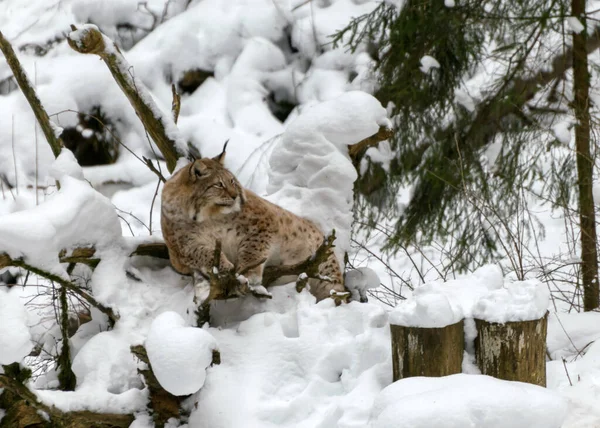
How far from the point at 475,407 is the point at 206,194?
178cm

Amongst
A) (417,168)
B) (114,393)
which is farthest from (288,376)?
(417,168)

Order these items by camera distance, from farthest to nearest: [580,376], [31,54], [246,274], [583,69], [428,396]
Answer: [31,54] → [583,69] → [246,274] → [580,376] → [428,396]

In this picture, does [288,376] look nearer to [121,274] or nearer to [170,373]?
[170,373]

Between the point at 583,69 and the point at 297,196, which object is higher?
the point at 583,69

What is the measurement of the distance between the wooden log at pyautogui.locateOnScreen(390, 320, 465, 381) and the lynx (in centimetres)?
78

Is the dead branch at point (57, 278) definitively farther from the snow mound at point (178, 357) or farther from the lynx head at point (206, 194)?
the snow mound at point (178, 357)

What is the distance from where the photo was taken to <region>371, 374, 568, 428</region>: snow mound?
7.45ft

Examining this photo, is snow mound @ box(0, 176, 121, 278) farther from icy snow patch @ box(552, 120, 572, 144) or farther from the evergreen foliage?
icy snow patch @ box(552, 120, 572, 144)

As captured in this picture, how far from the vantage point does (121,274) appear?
3562mm

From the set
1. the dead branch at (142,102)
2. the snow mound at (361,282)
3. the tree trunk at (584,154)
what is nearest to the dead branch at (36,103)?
the dead branch at (142,102)

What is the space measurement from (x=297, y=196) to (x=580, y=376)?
76.2 inches

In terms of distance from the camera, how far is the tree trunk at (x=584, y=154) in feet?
15.0

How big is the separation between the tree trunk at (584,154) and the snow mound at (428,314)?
7.25 ft

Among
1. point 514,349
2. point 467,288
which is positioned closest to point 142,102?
point 467,288
